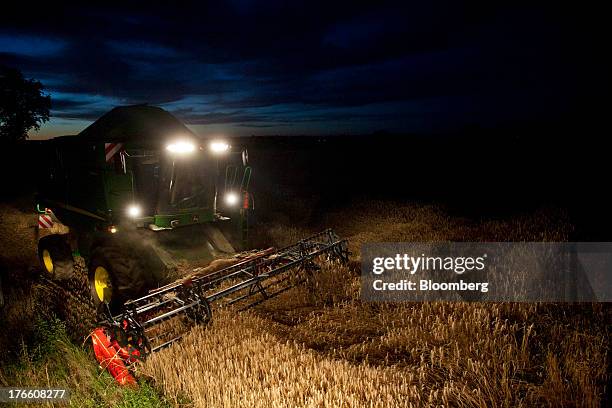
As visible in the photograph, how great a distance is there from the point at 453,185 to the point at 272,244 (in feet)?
37.1

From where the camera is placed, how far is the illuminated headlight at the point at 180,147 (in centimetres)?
576

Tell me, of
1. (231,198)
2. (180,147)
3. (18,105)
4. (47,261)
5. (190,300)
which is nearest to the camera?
(190,300)

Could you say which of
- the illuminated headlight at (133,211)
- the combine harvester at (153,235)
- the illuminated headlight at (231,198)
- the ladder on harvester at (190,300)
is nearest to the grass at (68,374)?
the combine harvester at (153,235)

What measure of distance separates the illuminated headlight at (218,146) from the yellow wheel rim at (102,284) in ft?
8.23

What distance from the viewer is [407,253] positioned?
25.5ft

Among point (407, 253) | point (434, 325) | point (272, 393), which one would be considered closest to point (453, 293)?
point (434, 325)

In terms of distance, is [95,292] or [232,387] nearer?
[232,387]

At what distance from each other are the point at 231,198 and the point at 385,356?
13.1 ft

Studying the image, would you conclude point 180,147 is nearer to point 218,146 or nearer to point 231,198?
point 218,146

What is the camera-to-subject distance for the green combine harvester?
5.74 meters

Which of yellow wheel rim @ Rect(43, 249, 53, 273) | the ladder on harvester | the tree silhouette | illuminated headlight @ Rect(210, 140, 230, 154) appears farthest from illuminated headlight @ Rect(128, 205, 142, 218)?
the tree silhouette


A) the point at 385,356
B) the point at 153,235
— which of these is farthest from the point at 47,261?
the point at 385,356

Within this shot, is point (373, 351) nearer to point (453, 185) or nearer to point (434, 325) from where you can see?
point (434, 325)

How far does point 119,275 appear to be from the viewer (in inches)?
216
